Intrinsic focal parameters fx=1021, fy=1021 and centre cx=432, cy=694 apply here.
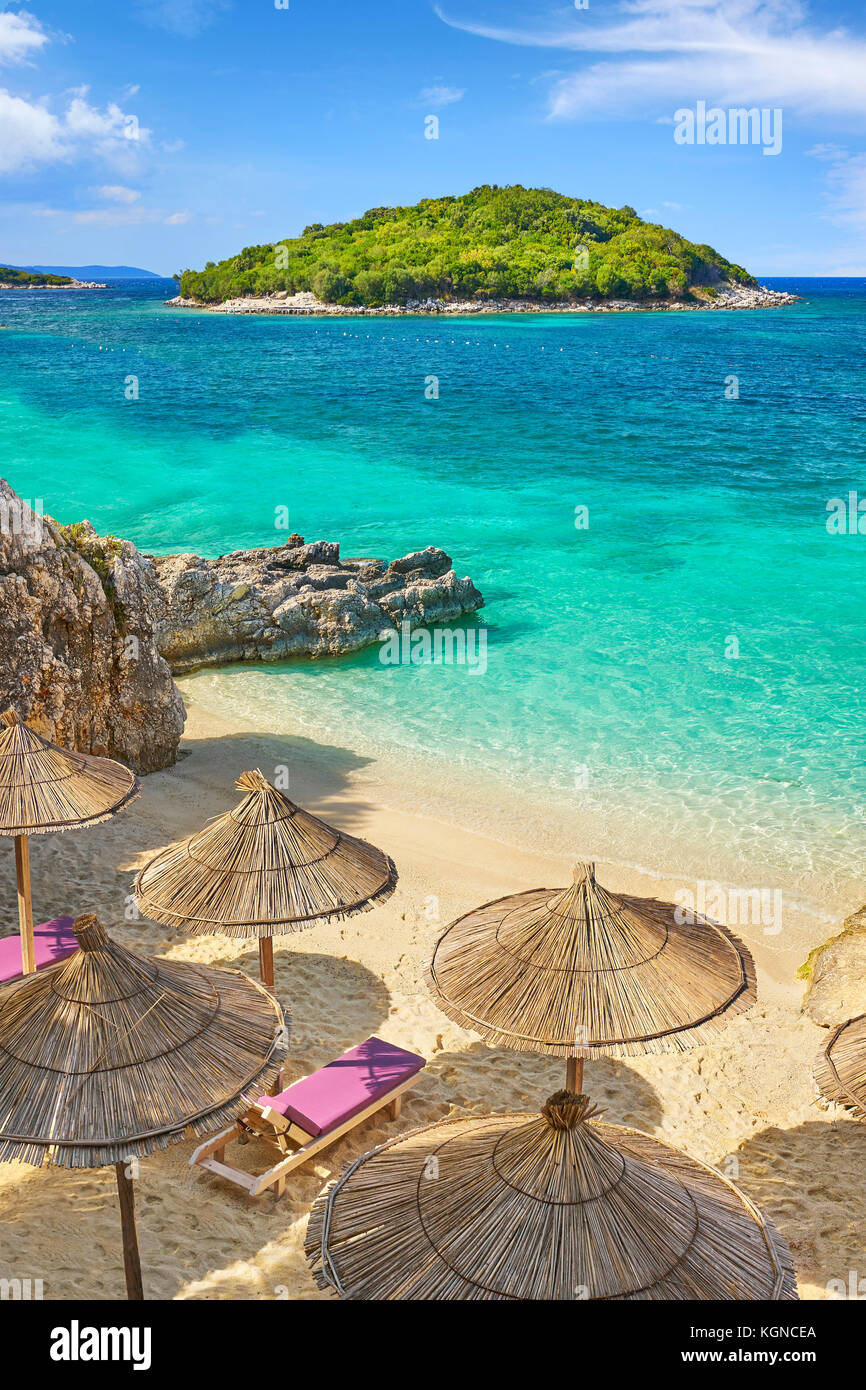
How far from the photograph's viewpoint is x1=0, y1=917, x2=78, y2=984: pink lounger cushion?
7395 millimetres

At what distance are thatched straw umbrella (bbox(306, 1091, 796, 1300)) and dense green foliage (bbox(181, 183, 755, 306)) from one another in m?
107

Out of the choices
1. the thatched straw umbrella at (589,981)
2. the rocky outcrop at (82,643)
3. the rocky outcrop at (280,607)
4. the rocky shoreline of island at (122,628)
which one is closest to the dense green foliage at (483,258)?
the rocky outcrop at (280,607)

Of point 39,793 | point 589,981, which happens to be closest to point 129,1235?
point 589,981

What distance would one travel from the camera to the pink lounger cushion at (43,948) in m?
7.39

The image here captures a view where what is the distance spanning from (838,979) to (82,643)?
28.0 feet

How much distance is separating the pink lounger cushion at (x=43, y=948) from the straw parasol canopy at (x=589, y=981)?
3483 mm

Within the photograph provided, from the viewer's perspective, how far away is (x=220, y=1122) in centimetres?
457

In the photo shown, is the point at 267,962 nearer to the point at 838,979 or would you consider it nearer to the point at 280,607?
the point at 838,979

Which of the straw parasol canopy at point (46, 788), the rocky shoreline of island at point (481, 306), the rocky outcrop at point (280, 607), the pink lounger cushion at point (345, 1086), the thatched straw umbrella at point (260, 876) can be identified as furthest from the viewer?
the rocky shoreline of island at point (481, 306)

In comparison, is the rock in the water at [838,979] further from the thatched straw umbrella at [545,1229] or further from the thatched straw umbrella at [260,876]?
the thatched straw umbrella at [545,1229]

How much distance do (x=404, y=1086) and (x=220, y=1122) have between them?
2.62 m

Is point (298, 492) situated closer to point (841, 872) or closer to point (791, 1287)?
point (841, 872)
